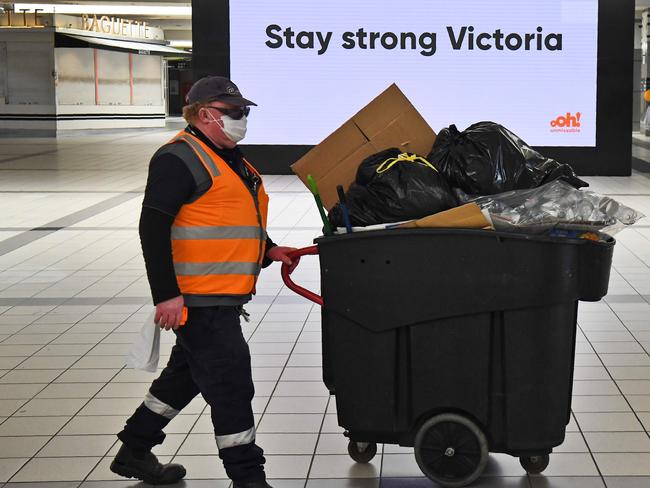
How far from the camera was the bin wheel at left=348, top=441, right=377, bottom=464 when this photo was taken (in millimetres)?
3564

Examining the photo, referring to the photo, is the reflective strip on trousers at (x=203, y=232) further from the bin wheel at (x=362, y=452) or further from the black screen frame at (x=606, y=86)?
the black screen frame at (x=606, y=86)

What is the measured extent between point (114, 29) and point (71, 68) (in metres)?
3.94

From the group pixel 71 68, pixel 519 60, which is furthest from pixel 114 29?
pixel 519 60

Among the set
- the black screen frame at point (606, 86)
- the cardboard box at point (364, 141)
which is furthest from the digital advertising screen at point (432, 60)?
the cardboard box at point (364, 141)

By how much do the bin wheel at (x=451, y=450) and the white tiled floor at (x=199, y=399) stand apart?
16 cm

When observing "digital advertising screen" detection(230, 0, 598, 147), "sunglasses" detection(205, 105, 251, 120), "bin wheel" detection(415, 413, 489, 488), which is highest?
"digital advertising screen" detection(230, 0, 598, 147)

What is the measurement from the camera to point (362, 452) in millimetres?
3562

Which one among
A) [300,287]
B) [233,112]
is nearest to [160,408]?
[300,287]

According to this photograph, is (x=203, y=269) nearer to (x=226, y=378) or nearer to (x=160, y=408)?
(x=226, y=378)

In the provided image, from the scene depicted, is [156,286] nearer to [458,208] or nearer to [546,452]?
[458,208]

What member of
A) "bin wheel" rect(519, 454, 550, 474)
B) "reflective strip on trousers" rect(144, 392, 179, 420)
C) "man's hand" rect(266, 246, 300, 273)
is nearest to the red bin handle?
"man's hand" rect(266, 246, 300, 273)

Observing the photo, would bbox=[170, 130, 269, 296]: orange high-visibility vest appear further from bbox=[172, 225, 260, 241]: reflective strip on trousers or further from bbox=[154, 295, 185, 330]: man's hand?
bbox=[154, 295, 185, 330]: man's hand

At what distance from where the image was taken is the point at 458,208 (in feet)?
10.1

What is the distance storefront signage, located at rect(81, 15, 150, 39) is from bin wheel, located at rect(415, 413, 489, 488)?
29.7m
